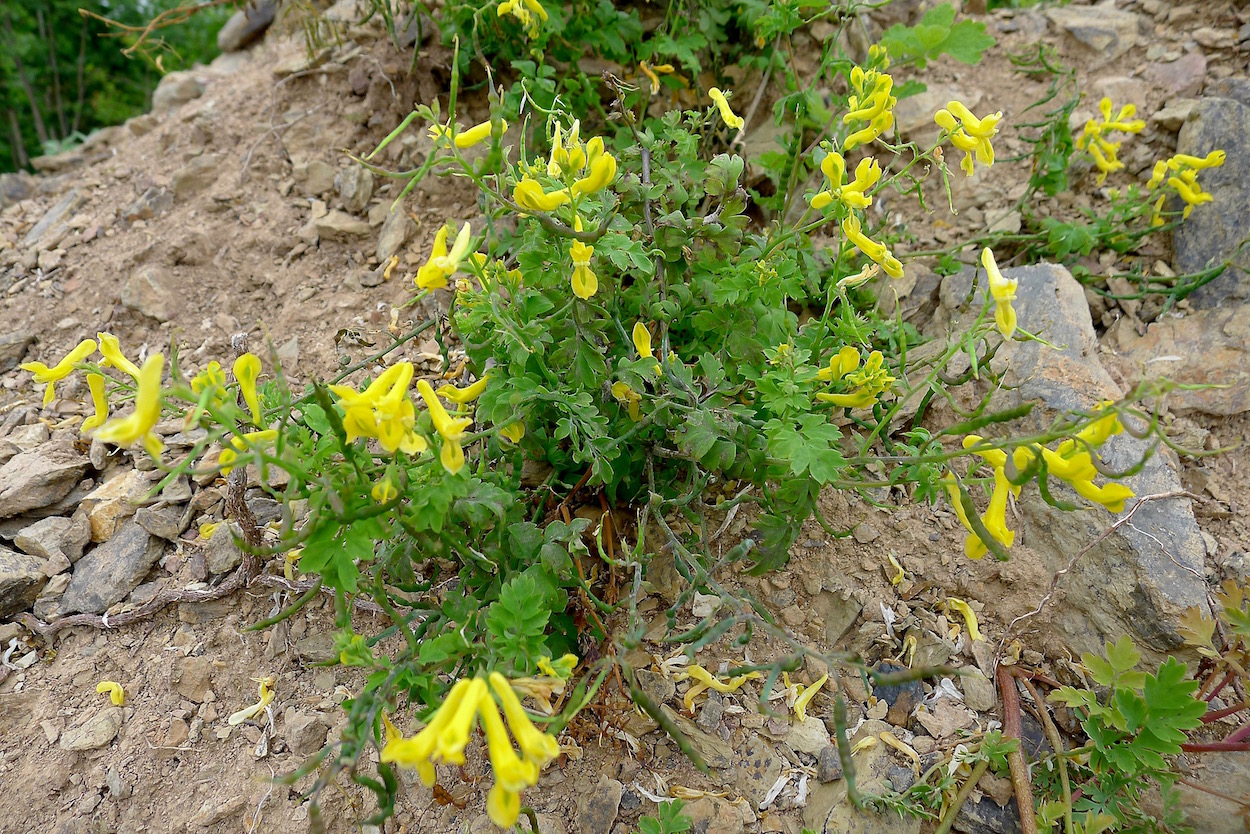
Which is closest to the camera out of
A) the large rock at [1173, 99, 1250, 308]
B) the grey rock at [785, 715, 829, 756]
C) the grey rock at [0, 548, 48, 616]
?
the grey rock at [785, 715, 829, 756]

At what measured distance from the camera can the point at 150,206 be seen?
10.6 ft

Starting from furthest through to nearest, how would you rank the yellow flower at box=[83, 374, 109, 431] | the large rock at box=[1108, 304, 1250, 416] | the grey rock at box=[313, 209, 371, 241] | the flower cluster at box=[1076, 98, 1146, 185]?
the grey rock at box=[313, 209, 371, 241] → the flower cluster at box=[1076, 98, 1146, 185] → the large rock at box=[1108, 304, 1250, 416] → the yellow flower at box=[83, 374, 109, 431]

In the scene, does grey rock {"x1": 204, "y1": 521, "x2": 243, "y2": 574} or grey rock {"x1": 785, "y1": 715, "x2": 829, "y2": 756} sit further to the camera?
grey rock {"x1": 204, "y1": 521, "x2": 243, "y2": 574}

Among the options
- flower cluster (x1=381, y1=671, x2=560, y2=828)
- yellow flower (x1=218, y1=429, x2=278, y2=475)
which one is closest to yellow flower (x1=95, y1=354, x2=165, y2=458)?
yellow flower (x1=218, y1=429, x2=278, y2=475)

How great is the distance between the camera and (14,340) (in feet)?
9.36

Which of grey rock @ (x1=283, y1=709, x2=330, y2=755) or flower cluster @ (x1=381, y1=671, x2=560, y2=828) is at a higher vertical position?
flower cluster @ (x1=381, y1=671, x2=560, y2=828)

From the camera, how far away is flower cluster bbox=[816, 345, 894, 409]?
5.37 feet

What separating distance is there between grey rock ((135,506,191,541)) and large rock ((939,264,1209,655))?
94.2 inches

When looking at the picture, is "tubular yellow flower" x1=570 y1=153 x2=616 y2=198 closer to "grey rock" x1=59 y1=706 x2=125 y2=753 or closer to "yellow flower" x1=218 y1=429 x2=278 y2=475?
"yellow flower" x1=218 y1=429 x2=278 y2=475

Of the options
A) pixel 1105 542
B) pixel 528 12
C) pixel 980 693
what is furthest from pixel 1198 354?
pixel 528 12

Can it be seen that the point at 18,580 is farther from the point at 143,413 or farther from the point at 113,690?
the point at 143,413

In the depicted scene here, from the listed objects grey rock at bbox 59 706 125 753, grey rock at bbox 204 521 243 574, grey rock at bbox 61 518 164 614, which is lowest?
grey rock at bbox 59 706 125 753

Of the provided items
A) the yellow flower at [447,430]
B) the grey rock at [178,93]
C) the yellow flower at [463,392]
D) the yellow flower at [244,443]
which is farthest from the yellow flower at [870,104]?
the grey rock at [178,93]

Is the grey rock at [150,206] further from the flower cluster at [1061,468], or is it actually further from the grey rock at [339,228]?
the flower cluster at [1061,468]
